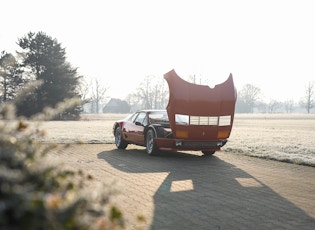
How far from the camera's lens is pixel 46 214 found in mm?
1318

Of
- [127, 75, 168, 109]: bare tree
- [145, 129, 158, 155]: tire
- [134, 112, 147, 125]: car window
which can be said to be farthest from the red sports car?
[127, 75, 168, 109]: bare tree

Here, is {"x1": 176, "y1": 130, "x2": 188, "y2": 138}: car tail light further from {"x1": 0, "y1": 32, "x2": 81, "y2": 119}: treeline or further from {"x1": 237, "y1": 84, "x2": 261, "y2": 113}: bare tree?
{"x1": 237, "y1": 84, "x2": 261, "y2": 113}: bare tree

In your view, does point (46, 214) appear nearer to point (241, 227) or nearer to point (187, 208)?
point (241, 227)

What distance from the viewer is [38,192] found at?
4.78ft

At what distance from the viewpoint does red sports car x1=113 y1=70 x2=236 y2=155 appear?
401 inches

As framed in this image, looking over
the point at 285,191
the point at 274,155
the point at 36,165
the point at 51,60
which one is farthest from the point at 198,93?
the point at 51,60

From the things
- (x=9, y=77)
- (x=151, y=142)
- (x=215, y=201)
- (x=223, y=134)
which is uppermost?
(x=9, y=77)

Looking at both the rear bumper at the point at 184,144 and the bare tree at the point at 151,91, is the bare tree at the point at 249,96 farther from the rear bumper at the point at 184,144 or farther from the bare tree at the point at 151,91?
the rear bumper at the point at 184,144

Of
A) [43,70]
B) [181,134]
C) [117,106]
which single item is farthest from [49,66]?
[117,106]

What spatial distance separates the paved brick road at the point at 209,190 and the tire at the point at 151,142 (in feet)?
0.91

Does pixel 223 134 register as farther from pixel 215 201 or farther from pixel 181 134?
pixel 215 201

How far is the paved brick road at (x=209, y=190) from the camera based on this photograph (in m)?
4.89

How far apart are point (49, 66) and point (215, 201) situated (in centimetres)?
4667

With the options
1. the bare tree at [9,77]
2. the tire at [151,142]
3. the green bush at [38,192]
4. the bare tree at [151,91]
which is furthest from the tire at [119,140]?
the bare tree at [151,91]
